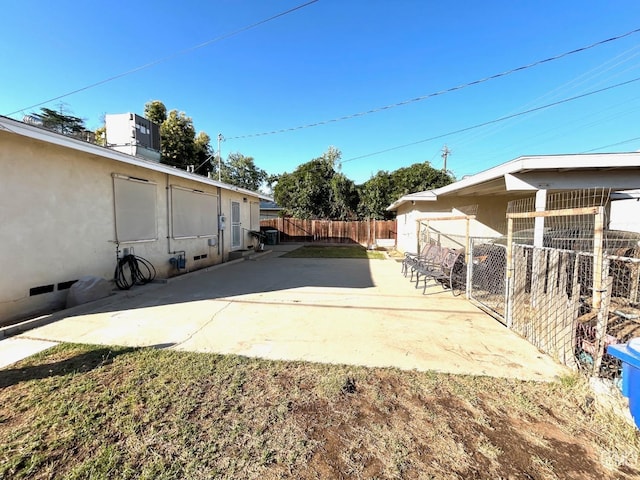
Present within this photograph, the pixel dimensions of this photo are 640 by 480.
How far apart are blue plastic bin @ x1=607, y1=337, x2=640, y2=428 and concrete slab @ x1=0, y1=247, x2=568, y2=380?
37.3 inches

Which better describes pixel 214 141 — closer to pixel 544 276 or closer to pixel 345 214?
pixel 345 214

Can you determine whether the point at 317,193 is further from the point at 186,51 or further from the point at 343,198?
the point at 186,51

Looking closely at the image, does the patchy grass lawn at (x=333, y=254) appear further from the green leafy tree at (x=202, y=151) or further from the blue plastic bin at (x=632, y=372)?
the green leafy tree at (x=202, y=151)

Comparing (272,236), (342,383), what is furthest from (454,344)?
(272,236)

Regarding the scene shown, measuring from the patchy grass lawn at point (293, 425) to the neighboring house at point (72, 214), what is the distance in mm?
2395

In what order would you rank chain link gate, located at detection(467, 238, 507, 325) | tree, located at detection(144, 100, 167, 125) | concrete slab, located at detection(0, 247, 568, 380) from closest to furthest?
1. concrete slab, located at detection(0, 247, 568, 380)
2. chain link gate, located at detection(467, 238, 507, 325)
3. tree, located at detection(144, 100, 167, 125)

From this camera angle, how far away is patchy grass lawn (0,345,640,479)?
1.78m

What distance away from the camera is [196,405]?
2365 mm

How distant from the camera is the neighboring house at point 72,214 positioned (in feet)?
14.1

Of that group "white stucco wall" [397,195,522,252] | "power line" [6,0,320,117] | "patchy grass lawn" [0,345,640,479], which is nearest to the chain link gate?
"patchy grass lawn" [0,345,640,479]

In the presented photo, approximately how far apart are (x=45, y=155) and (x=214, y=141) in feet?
69.7

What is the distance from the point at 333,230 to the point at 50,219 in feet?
53.1

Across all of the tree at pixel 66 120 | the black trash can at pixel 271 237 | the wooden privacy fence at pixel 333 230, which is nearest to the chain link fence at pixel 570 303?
the wooden privacy fence at pixel 333 230

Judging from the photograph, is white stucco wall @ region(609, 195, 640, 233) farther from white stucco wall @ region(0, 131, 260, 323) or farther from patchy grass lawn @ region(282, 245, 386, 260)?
white stucco wall @ region(0, 131, 260, 323)
